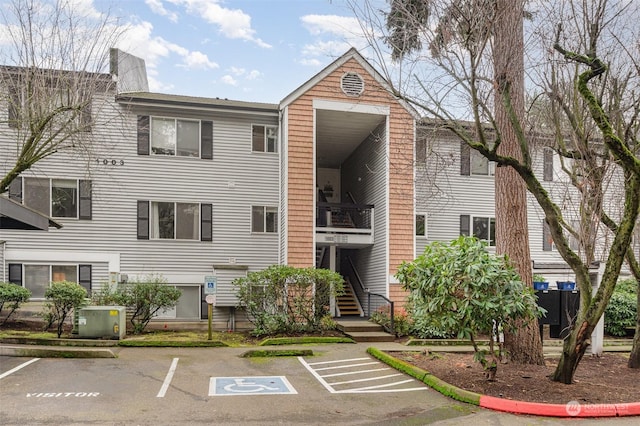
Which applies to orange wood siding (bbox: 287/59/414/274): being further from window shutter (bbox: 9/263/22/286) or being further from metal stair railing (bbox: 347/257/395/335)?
window shutter (bbox: 9/263/22/286)

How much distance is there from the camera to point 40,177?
1605 cm

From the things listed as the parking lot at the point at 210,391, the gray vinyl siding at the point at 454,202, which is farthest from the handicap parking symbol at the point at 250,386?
the gray vinyl siding at the point at 454,202

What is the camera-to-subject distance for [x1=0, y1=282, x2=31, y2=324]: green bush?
526 inches

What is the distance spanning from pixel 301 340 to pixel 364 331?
2.23 metres

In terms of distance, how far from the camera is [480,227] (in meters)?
19.5

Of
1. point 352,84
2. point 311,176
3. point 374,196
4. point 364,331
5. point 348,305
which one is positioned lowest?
point 364,331

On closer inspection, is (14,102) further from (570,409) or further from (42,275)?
(570,409)

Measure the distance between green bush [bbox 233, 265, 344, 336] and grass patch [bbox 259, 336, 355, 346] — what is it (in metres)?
0.69

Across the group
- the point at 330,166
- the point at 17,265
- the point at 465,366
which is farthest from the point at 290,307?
the point at 330,166

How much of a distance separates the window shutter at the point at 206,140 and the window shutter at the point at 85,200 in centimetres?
380

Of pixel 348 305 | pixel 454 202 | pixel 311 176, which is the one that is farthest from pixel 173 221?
pixel 454 202

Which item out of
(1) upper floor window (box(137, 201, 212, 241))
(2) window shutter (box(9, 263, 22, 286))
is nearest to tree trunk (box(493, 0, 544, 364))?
(1) upper floor window (box(137, 201, 212, 241))

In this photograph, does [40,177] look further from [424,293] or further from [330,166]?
[424,293]

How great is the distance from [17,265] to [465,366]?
13565mm
